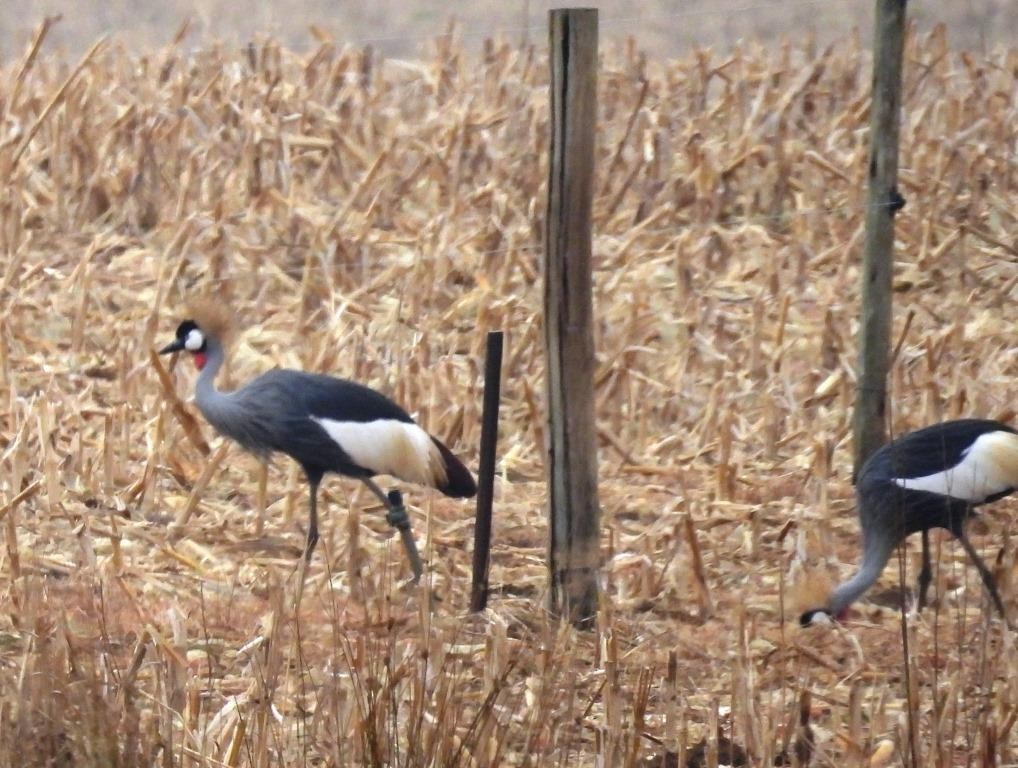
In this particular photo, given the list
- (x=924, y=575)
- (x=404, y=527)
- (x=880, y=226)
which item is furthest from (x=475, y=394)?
(x=924, y=575)

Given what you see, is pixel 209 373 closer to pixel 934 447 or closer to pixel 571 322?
pixel 571 322

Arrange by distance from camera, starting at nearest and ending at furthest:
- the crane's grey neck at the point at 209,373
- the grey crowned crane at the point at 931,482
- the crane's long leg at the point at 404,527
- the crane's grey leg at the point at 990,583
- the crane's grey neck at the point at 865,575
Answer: the crane's grey leg at the point at 990,583 < the crane's grey neck at the point at 865,575 < the grey crowned crane at the point at 931,482 < the crane's long leg at the point at 404,527 < the crane's grey neck at the point at 209,373

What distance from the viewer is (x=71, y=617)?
18.9 ft

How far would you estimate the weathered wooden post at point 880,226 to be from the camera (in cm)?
664

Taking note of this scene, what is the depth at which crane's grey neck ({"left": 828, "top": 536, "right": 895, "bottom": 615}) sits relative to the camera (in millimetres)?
5801

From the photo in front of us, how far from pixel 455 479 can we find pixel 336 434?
1.43ft

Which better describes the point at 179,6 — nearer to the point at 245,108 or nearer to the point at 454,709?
the point at 245,108

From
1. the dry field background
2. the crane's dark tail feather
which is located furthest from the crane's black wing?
the dry field background

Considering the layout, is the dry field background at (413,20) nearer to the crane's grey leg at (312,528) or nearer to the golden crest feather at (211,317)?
the golden crest feather at (211,317)

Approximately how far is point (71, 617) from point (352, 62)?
24.9ft

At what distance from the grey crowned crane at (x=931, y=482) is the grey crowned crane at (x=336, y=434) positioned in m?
1.43

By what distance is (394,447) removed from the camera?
6.85 metres

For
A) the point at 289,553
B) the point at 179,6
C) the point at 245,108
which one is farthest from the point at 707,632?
the point at 179,6

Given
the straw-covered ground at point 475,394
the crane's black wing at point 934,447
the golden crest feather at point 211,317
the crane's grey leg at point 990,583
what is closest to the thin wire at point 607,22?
the straw-covered ground at point 475,394
